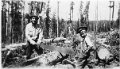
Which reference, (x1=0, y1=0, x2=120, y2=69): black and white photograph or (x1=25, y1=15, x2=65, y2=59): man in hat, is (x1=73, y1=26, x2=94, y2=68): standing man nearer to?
(x1=0, y1=0, x2=120, y2=69): black and white photograph

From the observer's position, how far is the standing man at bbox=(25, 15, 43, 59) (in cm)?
304

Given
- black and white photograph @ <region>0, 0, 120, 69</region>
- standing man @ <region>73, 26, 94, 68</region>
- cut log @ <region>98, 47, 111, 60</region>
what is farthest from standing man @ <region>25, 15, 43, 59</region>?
cut log @ <region>98, 47, 111, 60</region>

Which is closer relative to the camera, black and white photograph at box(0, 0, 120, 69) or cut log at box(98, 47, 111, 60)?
black and white photograph at box(0, 0, 120, 69)

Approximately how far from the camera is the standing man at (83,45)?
3129 mm

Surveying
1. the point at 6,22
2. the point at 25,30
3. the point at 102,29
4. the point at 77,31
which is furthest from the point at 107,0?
the point at 6,22

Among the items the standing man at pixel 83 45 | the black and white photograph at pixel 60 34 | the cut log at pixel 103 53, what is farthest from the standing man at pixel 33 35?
the cut log at pixel 103 53

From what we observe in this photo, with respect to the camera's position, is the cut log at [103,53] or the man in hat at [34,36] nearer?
the man in hat at [34,36]

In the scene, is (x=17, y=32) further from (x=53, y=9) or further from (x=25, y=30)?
(x=53, y=9)

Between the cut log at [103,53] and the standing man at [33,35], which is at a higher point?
the standing man at [33,35]

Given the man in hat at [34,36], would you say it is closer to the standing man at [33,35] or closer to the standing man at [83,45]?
the standing man at [33,35]

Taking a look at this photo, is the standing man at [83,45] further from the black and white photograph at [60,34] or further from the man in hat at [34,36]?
the man in hat at [34,36]

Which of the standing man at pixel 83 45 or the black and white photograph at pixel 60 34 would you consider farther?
the standing man at pixel 83 45

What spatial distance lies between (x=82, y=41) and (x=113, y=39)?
0.52m

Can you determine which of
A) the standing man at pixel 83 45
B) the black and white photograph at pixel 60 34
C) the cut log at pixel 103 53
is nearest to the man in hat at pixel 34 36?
the black and white photograph at pixel 60 34
